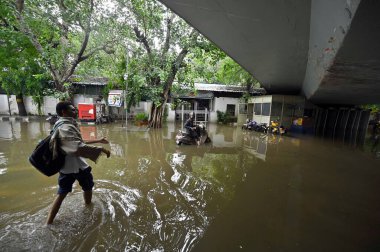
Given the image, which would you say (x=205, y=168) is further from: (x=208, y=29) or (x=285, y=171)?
(x=208, y=29)

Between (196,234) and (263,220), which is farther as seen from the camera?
(263,220)

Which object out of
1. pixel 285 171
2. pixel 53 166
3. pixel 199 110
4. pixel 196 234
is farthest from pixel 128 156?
pixel 199 110

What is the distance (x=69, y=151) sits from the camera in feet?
8.19

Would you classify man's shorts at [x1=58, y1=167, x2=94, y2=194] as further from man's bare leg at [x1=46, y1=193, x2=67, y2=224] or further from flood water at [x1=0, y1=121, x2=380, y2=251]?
flood water at [x1=0, y1=121, x2=380, y2=251]

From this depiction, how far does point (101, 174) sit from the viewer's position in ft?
16.0

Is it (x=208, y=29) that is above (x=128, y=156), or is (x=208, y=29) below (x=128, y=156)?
above

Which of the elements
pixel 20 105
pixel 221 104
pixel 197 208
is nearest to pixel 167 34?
pixel 221 104

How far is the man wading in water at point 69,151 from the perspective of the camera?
8.27 feet

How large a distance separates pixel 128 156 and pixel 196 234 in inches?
172

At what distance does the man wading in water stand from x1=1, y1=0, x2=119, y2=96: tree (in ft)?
24.3

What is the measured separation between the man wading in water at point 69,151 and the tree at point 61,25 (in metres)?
7.39

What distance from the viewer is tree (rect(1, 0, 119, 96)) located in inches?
330

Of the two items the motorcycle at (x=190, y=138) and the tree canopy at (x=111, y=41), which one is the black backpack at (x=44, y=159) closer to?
the motorcycle at (x=190, y=138)

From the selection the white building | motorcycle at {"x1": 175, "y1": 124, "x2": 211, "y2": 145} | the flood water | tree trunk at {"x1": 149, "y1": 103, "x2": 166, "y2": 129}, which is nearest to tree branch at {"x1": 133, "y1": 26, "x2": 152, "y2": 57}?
tree trunk at {"x1": 149, "y1": 103, "x2": 166, "y2": 129}
